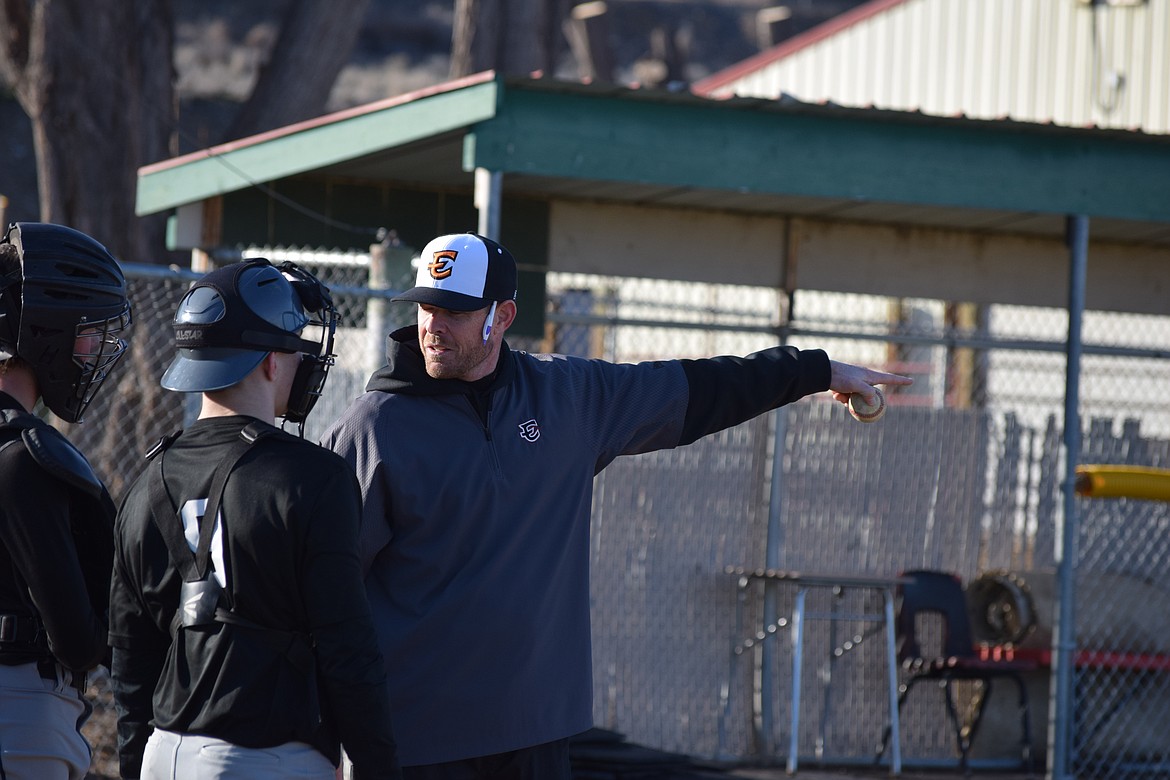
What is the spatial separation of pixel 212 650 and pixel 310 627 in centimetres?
19

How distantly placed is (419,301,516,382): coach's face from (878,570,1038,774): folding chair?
4.89m

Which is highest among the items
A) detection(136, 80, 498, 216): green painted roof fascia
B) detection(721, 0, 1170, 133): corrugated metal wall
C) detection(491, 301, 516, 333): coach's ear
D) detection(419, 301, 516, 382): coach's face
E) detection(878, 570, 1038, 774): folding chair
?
detection(721, 0, 1170, 133): corrugated metal wall

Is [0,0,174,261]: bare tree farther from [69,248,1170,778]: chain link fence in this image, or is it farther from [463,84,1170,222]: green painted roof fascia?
[463,84,1170,222]: green painted roof fascia

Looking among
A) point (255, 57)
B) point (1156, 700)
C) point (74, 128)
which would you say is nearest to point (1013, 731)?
point (1156, 700)

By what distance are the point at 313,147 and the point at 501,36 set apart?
8.40 m

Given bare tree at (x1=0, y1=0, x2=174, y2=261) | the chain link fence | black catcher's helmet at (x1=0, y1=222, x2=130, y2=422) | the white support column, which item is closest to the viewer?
black catcher's helmet at (x1=0, y1=222, x2=130, y2=422)

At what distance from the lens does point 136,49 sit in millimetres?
11148

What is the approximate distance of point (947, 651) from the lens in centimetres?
815

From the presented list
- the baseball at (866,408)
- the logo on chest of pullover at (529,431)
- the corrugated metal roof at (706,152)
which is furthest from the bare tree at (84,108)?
the baseball at (866,408)

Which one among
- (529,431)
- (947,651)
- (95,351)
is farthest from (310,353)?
(947,651)

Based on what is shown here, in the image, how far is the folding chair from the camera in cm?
801

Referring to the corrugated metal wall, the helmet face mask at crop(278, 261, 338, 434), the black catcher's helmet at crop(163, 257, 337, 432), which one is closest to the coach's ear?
the helmet face mask at crop(278, 261, 338, 434)

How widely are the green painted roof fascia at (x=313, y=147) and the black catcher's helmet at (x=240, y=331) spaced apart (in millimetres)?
3607

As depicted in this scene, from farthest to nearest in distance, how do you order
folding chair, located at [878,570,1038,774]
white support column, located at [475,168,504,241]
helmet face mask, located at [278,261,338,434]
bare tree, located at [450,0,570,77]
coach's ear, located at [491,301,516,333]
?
bare tree, located at [450,0,570,77]
folding chair, located at [878,570,1038,774]
white support column, located at [475,168,504,241]
coach's ear, located at [491,301,516,333]
helmet face mask, located at [278,261,338,434]
